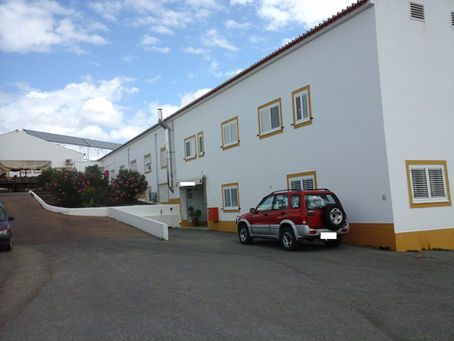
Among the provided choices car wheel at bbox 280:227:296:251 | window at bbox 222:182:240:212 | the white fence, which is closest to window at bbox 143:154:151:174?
the white fence

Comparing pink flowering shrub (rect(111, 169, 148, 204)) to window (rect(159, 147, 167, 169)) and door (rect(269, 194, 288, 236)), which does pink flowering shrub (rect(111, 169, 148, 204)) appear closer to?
window (rect(159, 147, 167, 169))

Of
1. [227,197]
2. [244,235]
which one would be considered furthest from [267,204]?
[227,197]

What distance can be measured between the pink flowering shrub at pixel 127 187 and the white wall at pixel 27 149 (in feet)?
83.8

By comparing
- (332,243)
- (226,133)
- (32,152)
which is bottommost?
(332,243)

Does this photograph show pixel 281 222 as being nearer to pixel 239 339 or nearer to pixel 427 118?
pixel 427 118

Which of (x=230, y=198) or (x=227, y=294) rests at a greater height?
(x=230, y=198)

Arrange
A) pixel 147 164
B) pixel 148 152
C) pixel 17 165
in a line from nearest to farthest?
pixel 148 152, pixel 147 164, pixel 17 165

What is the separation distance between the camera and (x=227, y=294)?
675 cm

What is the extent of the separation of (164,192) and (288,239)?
1761 centimetres

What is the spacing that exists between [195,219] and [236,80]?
9.41 meters

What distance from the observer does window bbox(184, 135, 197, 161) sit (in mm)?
23859

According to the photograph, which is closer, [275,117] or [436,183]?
[436,183]

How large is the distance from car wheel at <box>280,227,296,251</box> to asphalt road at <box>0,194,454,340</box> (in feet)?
0.90

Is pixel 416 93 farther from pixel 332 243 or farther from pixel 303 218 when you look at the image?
pixel 303 218
